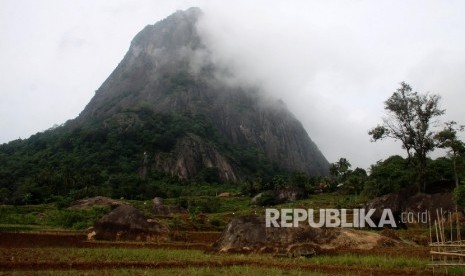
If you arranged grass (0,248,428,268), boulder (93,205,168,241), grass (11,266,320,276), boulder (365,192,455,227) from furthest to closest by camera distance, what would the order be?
boulder (365,192,455,227)
boulder (93,205,168,241)
grass (0,248,428,268)
grass (11,266,320,276)

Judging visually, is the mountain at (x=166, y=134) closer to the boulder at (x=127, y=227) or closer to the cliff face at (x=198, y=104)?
the cliff face at (x=198, y=104)

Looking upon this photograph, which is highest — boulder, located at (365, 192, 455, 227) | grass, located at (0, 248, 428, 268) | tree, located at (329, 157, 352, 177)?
tree, located at (329, 157, 352, 177)

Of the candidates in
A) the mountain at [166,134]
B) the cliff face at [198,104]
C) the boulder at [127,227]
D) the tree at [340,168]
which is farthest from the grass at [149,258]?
the cliff face at [198,104]

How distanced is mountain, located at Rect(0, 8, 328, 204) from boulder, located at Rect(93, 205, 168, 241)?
4692cm

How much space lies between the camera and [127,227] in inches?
1176

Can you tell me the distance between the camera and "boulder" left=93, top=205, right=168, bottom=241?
29.3 m

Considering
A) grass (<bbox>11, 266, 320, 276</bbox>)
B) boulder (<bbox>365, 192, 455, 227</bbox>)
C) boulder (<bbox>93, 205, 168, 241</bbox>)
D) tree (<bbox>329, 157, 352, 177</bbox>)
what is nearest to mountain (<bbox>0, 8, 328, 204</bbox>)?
tree (<bbox>329, 157, 352, 177</bbox>)

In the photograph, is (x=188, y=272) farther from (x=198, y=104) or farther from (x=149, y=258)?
(x=198, y=104)

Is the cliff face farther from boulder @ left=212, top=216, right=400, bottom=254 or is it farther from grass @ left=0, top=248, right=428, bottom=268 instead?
grass @ left=0, top=248, right=428, bottom=268

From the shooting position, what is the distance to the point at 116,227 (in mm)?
29734

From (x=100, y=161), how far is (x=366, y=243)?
3572 inches

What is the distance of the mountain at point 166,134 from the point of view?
99.4m

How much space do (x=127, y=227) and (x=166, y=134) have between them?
95.3 meters

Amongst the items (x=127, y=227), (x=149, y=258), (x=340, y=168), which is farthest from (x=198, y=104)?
(x=149, y=258)
